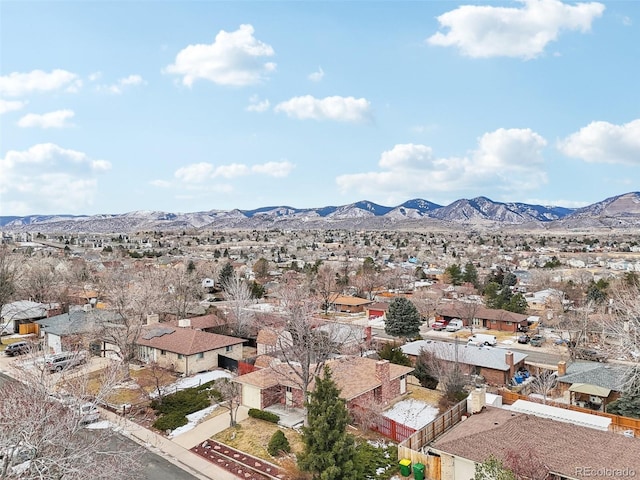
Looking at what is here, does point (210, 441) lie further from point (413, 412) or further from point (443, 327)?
point (443, 327)

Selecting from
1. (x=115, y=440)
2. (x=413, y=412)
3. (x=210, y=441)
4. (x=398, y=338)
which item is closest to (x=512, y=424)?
(x=413, y=412)

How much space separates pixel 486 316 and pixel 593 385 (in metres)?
29.1

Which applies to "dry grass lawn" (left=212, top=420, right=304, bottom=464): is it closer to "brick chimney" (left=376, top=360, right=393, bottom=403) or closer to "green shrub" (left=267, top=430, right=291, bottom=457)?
"green shrub" (left=267, top=430, right=291, bottom=457)

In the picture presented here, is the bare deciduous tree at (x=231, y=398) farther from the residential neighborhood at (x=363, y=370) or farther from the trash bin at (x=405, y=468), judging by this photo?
the trash bin at (x=405, y=468)

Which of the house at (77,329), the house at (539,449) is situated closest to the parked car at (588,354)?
the house at (539,449)

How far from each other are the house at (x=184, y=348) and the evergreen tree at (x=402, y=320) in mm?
16916

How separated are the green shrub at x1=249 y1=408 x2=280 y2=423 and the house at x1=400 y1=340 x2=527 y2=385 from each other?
14.1m

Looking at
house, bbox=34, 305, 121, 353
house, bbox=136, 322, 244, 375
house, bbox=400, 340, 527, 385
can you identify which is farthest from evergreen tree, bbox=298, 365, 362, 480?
house, bbox=34, 305, 121, 353

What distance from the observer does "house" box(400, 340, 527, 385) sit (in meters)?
37.0

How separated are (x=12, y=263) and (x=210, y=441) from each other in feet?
189

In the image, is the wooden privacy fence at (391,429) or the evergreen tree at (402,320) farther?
the evergreen tree at (402,320)

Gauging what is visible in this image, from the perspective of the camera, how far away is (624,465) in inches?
682

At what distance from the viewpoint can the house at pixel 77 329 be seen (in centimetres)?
4031

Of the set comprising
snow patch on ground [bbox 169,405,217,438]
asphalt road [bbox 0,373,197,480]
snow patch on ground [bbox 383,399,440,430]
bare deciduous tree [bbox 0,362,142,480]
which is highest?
bare deciduous tree [bbox 0,362,142,480]
